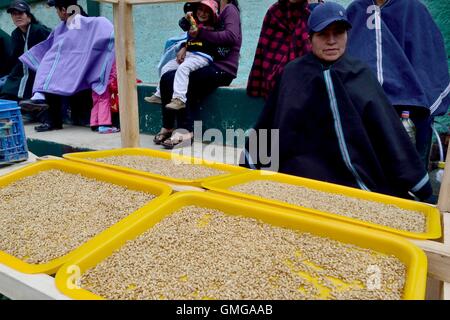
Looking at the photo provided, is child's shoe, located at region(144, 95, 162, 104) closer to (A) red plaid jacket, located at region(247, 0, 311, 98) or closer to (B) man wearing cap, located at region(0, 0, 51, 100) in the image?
(A) red plaid jacket, located at region(247, 0, 311, 98)

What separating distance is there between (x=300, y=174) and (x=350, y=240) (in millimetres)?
626

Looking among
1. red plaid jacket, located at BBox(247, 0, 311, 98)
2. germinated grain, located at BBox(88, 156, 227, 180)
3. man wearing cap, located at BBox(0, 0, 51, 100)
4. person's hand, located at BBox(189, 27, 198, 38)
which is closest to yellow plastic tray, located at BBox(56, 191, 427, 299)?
germinated grain, located at BBox(88, 156, 227, 180)

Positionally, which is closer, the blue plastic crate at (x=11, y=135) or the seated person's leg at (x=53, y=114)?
the blue plastic crate at (x=11, y=135)

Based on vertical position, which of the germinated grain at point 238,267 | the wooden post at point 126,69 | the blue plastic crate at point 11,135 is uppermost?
the wooden post at point 126,69

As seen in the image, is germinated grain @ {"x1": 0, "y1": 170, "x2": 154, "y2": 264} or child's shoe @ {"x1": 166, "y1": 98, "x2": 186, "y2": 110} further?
child's shoe @ {"x1": 166, "y1": 98, "x2": 186, "y2": 110}

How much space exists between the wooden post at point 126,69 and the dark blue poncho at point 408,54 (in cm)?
109

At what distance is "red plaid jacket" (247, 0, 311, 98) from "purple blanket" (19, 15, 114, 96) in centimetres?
140

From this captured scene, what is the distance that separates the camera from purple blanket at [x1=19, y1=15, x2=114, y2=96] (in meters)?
3.19

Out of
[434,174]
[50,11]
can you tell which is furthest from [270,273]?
[50,11]

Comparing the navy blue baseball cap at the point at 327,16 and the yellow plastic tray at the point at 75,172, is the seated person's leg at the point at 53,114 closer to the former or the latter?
the yellow plastic tray at the point at 75,172

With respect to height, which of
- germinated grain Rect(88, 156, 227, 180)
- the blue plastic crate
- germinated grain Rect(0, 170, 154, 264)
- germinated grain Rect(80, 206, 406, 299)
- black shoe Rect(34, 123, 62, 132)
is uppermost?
the blue plastic crate

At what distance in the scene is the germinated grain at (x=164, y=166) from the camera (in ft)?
4.24

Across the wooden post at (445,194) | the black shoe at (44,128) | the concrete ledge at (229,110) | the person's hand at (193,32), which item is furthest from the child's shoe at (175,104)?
the wooden post at (445,194)
